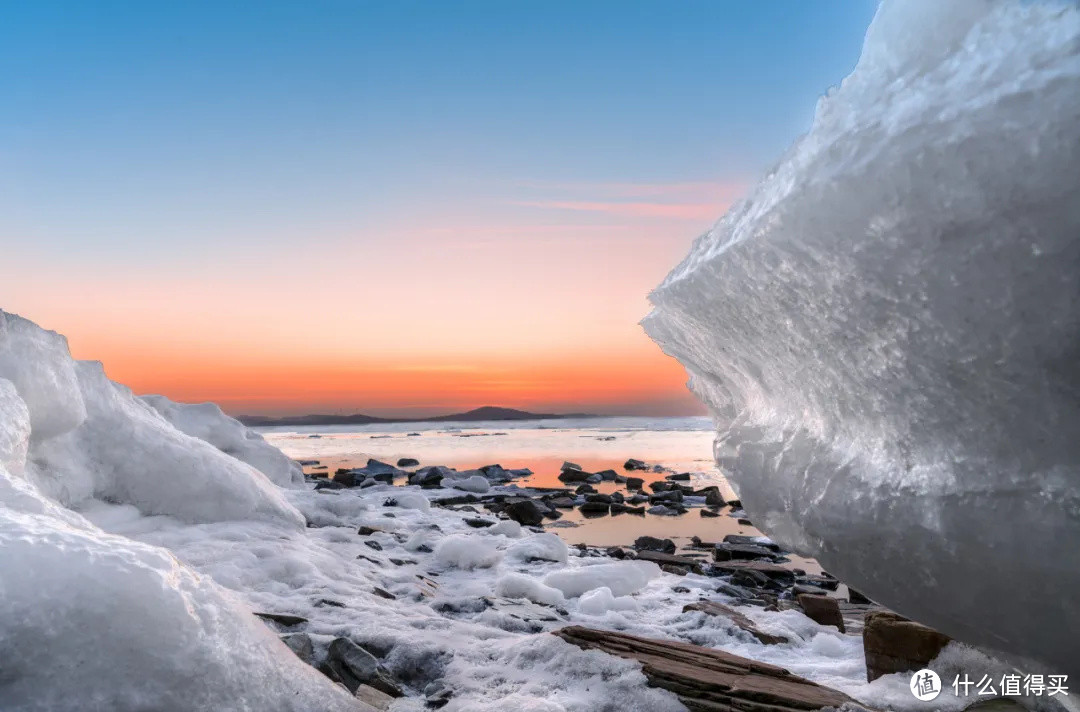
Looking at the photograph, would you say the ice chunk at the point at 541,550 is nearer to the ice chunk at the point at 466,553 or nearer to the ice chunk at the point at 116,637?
the ice chunk at the point at 466,553

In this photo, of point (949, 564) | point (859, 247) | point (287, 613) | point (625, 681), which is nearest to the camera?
A: point (859, 247)

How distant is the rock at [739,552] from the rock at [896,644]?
4.14 meters

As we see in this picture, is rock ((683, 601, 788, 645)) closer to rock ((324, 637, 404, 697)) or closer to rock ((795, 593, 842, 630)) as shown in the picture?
rock ((795, 593, 842, 630))

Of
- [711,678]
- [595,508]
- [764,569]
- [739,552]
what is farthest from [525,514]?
[711,678]

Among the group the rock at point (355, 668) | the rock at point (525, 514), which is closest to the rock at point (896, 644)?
the rock at point (355, 668)

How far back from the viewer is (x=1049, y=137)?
1.40 meters

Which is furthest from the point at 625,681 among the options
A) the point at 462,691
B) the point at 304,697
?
the point at 304,697

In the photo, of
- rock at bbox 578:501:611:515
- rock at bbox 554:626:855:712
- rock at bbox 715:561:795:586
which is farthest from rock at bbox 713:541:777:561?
rock at bbox 554:626:855:712

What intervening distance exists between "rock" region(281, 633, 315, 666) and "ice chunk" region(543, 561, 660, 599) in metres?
2.42

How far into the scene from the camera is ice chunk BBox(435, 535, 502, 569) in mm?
5844

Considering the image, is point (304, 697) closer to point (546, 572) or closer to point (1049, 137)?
point (1049, 137)

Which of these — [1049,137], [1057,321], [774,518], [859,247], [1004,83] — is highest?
[1004,83]

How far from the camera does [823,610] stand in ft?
16.4

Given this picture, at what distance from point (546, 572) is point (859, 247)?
4634mm
